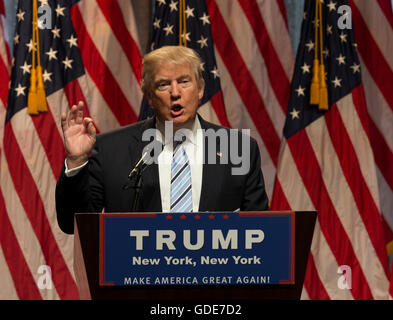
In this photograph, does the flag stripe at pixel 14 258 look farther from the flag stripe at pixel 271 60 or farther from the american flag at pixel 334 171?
the flag stripe at pixel 271 60

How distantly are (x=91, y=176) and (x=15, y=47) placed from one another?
240cm

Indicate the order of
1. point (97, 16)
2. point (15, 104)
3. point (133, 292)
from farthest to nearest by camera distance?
point (97, 16)
point (15, 104)
point (133, 292)

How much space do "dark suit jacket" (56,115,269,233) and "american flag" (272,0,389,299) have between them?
2105mm

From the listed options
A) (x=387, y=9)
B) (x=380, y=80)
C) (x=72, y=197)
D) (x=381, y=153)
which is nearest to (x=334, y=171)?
(x=381, y=153)

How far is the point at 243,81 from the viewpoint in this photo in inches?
199

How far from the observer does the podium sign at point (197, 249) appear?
1.79m

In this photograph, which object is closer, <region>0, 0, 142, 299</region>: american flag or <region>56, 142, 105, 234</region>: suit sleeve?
<region>56, 142, 105, 234</region>: suit sleeve

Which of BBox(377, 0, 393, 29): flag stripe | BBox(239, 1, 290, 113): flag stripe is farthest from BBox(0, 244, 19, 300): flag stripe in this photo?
BBox(377, 0, 393, 29): flag stripe

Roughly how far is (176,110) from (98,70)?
2504 millimetres

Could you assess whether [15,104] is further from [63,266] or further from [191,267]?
[191,267]

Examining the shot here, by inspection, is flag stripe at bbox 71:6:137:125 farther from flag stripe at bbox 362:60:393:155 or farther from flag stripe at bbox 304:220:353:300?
flag stripe at bbox 362:60:393:155

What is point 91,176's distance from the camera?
255 cm

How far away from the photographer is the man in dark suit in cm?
244

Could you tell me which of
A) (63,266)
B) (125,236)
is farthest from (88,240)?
(63,266)
